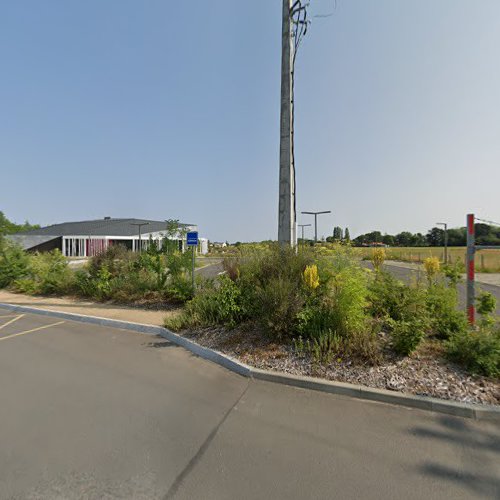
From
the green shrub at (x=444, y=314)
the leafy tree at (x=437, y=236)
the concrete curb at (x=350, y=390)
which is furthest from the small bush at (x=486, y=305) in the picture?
the leafy tree at (x=437, y=236)

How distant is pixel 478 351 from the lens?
346 cm

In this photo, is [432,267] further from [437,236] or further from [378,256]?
[437,236]

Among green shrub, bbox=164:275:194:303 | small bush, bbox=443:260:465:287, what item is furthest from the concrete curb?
small bush, bbox=443:260:465:287

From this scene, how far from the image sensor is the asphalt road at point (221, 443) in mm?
2086

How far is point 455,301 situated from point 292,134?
503 centimetres

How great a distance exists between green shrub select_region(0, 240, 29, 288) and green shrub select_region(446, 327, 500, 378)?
16.4m

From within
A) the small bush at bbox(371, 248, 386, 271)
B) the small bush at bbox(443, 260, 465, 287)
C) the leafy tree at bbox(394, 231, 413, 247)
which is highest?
the leafy tree at bbox(394, 231, 413, 247)

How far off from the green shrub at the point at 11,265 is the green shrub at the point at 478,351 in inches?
644

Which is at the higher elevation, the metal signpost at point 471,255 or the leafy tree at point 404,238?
the leafy tree at point 404,238

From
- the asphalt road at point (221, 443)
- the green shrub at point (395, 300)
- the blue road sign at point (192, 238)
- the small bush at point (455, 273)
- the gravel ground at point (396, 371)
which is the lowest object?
the asphalt road at point (221, 443)

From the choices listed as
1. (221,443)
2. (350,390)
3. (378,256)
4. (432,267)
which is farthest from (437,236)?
(221,443)

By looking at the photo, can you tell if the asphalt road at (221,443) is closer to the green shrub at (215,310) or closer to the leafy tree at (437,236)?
the green shrub at (215,310)

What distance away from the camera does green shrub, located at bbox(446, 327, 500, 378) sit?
3344mm

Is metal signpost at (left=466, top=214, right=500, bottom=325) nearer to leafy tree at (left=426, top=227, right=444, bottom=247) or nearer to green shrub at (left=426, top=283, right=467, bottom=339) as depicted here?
green shrub at (left=426, top=283, right=467, bottom=339)
